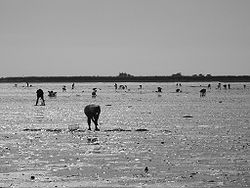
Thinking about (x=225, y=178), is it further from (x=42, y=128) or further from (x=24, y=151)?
(x=42, y=128)

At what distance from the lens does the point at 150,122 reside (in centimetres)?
3909

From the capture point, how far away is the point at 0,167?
758 inches

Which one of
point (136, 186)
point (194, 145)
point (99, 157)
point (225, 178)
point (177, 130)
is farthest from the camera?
point (177, 130)

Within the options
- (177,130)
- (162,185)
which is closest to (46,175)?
(162,185)

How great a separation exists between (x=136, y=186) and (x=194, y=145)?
943 centimetres

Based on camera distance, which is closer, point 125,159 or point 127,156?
point 125,159

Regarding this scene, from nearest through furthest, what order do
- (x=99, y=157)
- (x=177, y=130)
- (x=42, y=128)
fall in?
(x=99, y=157)
(x=177, y=130)
(x=42, y=128)

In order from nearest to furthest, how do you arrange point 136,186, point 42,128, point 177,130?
1. point 136,186
2. point 177,130
3. point 42,128

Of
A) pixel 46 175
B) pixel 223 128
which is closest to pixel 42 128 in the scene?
pixel 223 128

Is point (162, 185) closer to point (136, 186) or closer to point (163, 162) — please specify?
point (136, 186)

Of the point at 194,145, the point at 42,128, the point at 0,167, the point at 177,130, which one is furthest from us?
the point at 42,128

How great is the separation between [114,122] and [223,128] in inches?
329

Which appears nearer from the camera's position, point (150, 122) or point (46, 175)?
point (46, 175)

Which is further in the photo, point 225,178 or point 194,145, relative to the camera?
point 194,145
